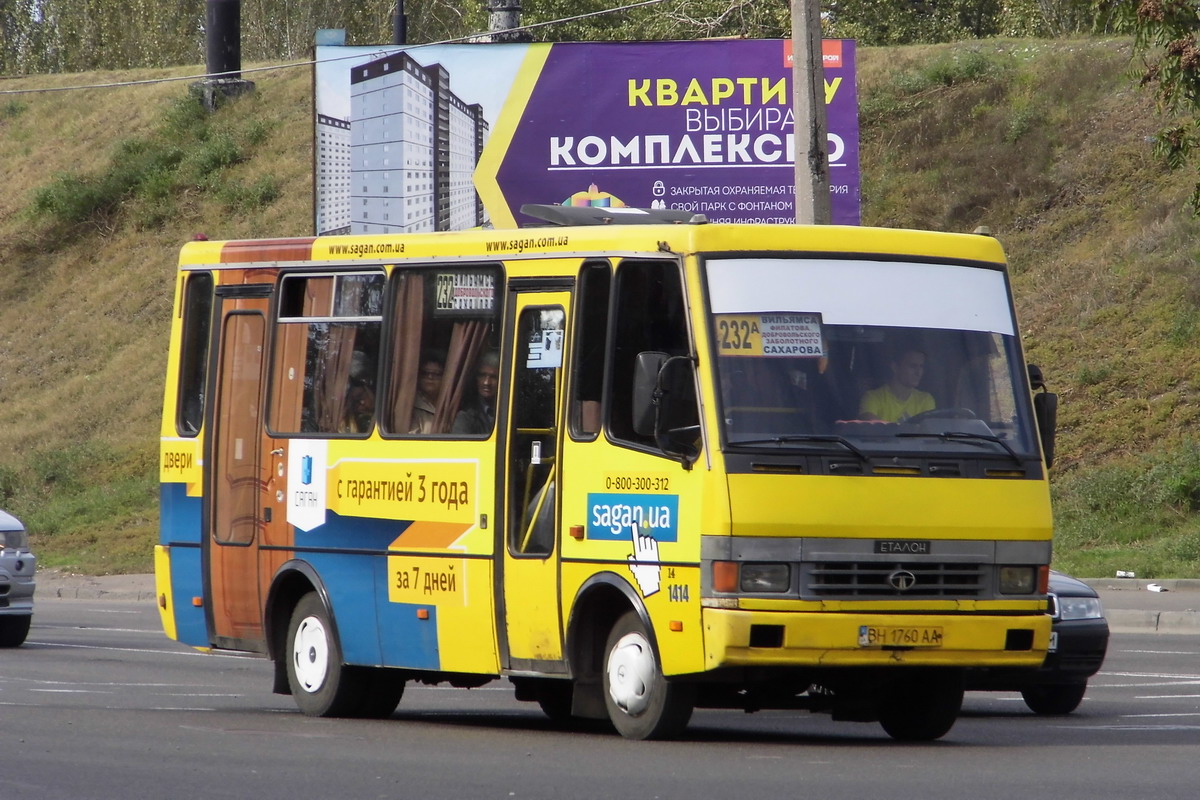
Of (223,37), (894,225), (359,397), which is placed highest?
(223,37)

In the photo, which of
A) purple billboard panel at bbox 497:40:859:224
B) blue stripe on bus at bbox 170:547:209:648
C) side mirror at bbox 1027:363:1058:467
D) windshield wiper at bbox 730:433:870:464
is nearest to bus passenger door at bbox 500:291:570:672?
windshield wiper at bbox 730:433:870:464

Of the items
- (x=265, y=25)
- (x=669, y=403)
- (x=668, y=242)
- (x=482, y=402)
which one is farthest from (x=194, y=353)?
(x=265, y=25)

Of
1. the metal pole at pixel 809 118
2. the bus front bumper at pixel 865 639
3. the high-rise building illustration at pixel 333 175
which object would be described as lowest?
the bus front bumper at pixel 865 639

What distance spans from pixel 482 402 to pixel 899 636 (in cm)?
289

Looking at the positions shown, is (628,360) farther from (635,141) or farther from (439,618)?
(635,141)

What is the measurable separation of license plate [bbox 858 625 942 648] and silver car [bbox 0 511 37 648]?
33.2 ft

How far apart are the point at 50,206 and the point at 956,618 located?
3828cm

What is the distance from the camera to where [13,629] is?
705 inches

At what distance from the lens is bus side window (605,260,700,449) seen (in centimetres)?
1030

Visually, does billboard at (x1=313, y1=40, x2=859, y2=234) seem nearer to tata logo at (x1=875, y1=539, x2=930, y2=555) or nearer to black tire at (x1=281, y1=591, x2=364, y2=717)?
black tire at (x1=281, y1=591, x2=364, y2=717)

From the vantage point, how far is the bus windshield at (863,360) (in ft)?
32.8

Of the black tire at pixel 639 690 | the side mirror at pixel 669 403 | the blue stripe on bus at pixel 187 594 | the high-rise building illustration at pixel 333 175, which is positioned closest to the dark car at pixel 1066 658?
the black tire at pixel 639 690

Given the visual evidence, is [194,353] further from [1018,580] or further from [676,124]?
[676,124]

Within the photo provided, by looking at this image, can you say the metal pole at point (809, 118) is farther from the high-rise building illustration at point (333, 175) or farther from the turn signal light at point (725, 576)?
the high-rise building illustration at point (333, 175)
